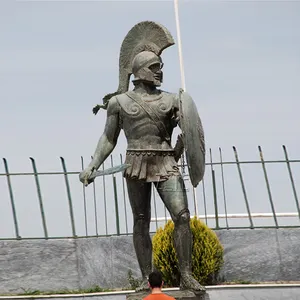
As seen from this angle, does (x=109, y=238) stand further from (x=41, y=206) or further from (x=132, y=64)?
(x=132, y=64)

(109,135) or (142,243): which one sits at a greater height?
(109,135)

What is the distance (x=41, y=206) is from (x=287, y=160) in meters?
3.67

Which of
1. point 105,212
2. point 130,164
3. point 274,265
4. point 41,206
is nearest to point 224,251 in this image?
point 274,265

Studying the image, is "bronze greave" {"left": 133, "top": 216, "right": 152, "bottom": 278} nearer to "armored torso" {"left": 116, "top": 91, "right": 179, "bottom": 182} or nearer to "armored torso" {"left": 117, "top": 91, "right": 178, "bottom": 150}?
"armored torso" {"left": 116, "top": 91, "right": 179, "bottom": 182}

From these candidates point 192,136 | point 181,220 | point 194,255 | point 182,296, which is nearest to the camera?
point 182,296

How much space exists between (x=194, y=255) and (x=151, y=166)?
3448 millimetres

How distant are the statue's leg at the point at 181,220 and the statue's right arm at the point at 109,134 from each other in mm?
758

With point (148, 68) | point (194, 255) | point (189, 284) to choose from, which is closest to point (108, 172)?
point (148, 68)

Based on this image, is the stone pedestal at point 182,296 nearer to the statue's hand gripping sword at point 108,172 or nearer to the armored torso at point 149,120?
the statue's hand gripping sword at point 108,172

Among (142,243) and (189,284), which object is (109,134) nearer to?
(142,243)

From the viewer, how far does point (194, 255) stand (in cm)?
1457

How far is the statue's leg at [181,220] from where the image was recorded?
444 inches

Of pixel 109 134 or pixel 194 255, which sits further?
pixel 194 255

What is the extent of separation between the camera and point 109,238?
50.5 feet
